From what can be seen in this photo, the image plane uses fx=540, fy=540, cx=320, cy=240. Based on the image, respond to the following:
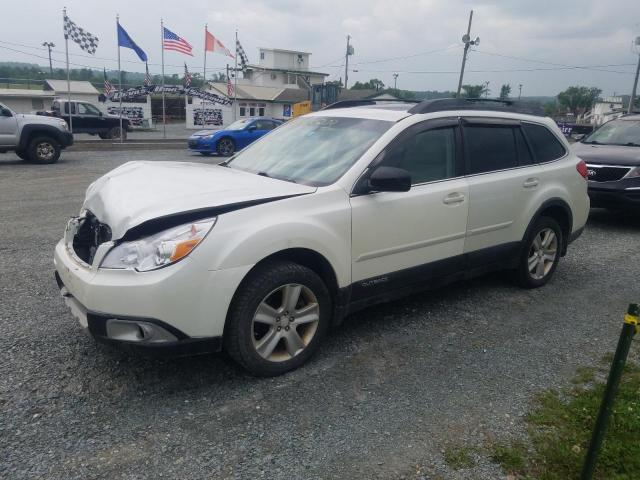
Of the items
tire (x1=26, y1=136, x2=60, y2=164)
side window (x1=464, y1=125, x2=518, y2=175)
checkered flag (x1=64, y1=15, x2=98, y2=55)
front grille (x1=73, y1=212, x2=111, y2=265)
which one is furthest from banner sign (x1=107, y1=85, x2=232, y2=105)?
front grille (x1=73, y1=212, x2=111, y2=265)

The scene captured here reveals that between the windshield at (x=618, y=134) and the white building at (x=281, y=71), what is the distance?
56943mm

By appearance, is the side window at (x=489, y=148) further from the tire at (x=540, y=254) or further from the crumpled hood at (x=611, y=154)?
the crumpled hood at (x=611, y=154)

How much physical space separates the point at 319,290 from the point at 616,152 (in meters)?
6.93

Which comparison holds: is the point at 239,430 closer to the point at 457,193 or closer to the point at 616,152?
the point at 457,193

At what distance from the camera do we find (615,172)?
8.13 meters

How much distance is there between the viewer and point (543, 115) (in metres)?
5.45

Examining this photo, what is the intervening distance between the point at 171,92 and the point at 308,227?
3557cm

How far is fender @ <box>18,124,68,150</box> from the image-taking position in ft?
47.0

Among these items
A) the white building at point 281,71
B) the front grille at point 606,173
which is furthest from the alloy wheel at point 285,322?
the white building at point 281,71

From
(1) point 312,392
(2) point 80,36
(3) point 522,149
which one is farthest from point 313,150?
(2) point 80,36

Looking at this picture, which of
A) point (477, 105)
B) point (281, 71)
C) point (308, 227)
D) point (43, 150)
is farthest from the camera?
point (281, 71)

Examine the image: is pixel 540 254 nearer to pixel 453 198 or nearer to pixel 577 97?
pixel 453 198

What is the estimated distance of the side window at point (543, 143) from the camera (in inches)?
204

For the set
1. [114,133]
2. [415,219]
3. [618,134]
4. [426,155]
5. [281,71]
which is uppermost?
[281,71]
